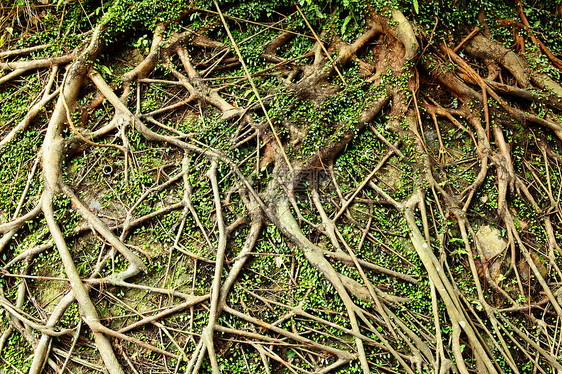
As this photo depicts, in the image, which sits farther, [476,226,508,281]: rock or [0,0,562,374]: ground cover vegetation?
[476,226,508,281]: rock

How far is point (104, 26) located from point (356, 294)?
4.47 m

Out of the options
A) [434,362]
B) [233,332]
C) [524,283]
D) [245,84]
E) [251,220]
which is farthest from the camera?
[245,84]

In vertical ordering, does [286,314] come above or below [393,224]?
below

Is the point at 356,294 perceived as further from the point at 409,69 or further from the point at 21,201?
the point at 21,201

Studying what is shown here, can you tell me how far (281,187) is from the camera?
4145 mm

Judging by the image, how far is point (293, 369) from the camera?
3.51 meters

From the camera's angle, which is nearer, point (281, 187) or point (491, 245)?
point (491, 245)

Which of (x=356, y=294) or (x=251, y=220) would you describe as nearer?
(x=356, y=294)

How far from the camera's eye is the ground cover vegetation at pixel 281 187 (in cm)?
363

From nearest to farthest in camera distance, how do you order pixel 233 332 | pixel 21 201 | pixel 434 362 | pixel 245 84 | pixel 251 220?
1. pixel 434 362
2. pixel 233 332
3. pixel 251 220
4. pixel 21 201
5. pixel 245 84

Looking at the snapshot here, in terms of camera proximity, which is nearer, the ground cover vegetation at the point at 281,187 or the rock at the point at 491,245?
the ground cover vegetation at the point at 281,187

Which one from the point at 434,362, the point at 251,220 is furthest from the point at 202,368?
the point at 434,362

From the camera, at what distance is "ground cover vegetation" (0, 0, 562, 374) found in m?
3.63

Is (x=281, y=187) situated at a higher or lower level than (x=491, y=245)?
higher
